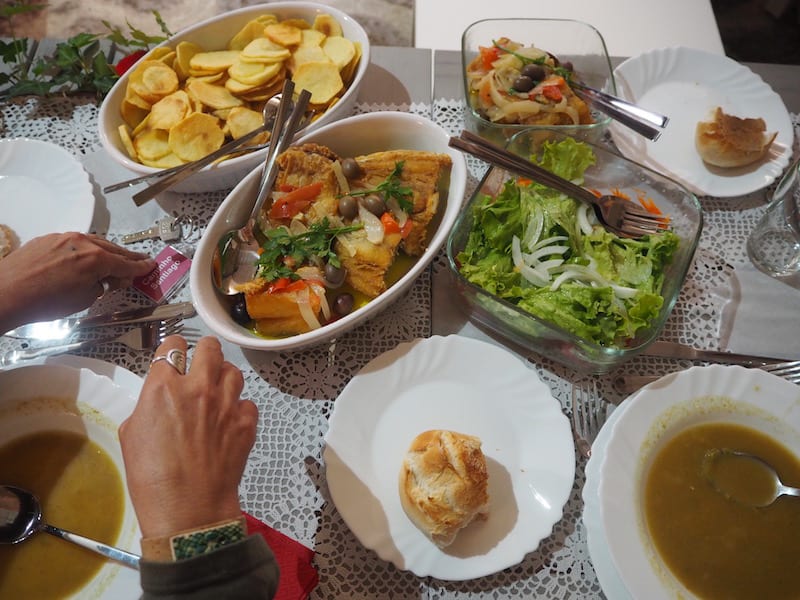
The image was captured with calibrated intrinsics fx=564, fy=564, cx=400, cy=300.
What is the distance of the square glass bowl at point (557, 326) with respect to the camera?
162 centimetres

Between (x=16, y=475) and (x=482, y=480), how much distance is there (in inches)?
47.6

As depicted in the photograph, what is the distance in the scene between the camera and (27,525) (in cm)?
140

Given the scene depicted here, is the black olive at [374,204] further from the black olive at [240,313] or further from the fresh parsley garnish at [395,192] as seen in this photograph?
the black olive at [240,313]

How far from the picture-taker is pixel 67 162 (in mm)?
2049

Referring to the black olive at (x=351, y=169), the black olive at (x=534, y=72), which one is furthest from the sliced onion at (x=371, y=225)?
the black olive at (x=534, y=72)

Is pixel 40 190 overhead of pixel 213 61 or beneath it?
beneath

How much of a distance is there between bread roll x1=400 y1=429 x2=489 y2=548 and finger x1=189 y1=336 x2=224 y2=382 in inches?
21.3

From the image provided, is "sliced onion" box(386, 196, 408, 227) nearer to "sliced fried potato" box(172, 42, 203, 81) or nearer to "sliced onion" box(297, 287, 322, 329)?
"sliced onion" box(297, 287, 322, 329)

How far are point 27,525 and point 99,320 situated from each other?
63cm

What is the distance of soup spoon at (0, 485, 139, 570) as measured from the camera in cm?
135

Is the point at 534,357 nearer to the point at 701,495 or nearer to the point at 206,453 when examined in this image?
the point at 701,495

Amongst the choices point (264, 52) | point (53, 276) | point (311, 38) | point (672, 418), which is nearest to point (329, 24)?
point (311, 38)

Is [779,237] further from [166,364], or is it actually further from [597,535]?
[166,364]

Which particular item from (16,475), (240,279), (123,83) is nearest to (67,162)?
(123,83)
